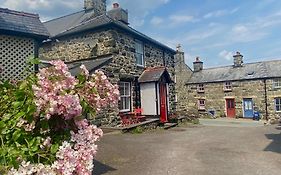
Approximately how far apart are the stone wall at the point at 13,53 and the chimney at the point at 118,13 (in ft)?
32.6

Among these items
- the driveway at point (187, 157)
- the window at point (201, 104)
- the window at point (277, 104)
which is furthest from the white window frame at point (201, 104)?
the driveway at point (187, 157)

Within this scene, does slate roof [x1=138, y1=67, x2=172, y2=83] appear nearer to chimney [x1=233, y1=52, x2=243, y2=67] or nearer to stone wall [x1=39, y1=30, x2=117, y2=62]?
stone wall [x1=39, y1=30, x2=117, y2=62]

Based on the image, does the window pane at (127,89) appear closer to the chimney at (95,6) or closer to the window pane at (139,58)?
the window pane at (139,58)

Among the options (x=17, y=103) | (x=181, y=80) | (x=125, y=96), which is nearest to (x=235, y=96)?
(x=181, y=80)

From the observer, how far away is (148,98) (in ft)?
51.8

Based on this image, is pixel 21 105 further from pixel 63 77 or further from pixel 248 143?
pixel 248 143

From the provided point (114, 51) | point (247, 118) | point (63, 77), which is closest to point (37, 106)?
point (63, 77)

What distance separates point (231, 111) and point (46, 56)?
22308mm

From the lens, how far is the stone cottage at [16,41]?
9297mm

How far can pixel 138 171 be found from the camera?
626cm

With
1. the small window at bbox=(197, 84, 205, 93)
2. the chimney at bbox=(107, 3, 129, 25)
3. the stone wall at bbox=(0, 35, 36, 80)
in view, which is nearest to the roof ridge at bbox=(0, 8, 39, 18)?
the stone wall at bbox=(0, 35, 36, 80)

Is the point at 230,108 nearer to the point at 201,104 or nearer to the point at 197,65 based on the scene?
the point at 201,104

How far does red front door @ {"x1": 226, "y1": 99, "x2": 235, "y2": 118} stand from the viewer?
29.9 m

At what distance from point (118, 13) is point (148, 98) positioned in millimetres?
7370
